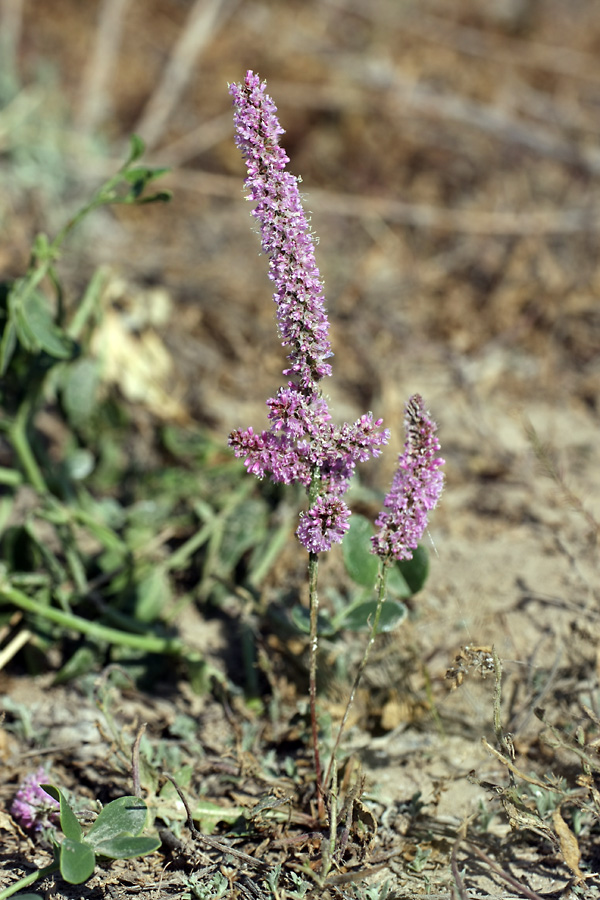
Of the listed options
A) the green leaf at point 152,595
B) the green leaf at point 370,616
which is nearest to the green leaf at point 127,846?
the green leaf at point 370,616

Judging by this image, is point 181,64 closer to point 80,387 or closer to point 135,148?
point 80,387

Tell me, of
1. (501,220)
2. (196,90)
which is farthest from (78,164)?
(501,220)

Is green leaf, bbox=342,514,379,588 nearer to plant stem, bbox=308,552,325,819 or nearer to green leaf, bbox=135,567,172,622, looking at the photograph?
plant stem, bbox=308,552,325,819

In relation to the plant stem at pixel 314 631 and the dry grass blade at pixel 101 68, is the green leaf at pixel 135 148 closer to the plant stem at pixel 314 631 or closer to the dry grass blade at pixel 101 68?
the plant stem at pixel 314 631

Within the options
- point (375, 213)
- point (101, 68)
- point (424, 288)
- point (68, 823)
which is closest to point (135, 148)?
A: point (68, 823)

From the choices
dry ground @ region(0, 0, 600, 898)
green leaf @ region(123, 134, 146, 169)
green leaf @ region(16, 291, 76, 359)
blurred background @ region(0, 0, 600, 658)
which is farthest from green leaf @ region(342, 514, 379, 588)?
green leaf @ region(123, 134, 146, 169)

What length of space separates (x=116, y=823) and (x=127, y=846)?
9 centimetres

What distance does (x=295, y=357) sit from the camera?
1484mm

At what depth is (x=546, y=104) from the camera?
5.04 m

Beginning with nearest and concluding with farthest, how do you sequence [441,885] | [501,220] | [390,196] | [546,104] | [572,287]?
1. [441,885]
2. [572,287]
3. [501,220]
4. [390,196]
5. [546,104]

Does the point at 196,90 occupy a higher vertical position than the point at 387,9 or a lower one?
Answer: lower

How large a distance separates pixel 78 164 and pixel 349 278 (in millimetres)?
1604

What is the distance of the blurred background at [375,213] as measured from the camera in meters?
3.43

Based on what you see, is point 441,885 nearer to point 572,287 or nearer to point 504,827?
point 504,827
